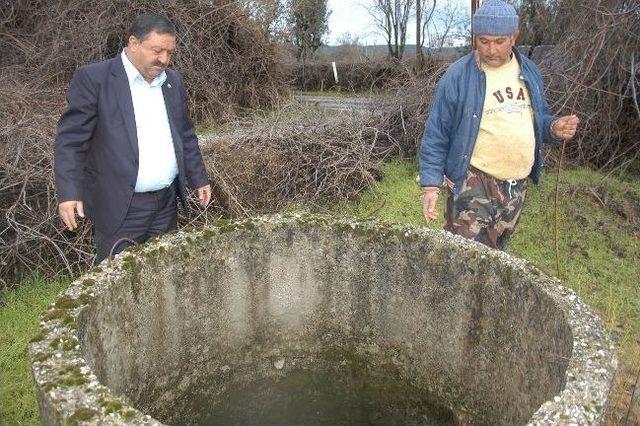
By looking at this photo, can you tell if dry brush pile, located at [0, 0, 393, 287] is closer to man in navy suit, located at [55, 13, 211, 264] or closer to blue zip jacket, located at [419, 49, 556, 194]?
man in navy suit, located at [55, 13, 211, 264]

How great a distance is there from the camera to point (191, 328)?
9.06 ft

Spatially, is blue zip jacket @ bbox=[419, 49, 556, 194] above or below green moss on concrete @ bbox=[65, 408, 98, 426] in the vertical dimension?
above

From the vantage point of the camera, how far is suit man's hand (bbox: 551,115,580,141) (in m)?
2.78

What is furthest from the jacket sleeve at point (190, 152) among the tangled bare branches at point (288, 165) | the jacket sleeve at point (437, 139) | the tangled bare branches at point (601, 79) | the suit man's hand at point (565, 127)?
the tangled bare branches at point (601, 79)

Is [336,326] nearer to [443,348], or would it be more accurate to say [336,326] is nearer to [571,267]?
[443,348]

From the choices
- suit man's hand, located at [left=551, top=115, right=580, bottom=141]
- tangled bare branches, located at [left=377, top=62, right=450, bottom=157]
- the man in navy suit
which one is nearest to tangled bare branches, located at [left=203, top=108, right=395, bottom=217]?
tangled bare branches, located at [left=377, top=62, right=450, bottom=157]

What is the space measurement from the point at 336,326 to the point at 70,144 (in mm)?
1573

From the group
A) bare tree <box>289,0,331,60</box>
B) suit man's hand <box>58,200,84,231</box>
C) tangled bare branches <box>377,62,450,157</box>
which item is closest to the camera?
suit man's hand <box>58,200,84,231</box>

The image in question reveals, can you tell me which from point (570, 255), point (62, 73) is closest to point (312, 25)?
point (62, 73)

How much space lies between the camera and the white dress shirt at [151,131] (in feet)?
8.88

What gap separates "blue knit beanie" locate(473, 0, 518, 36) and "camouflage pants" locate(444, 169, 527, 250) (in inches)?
28.5

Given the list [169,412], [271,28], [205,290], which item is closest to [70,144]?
[205,290]

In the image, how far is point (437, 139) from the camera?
2965 millimetres

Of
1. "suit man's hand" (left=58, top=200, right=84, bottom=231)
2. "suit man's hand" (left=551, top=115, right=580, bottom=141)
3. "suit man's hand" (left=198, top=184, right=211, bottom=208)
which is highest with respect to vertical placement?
"suit man's hand" (left=551, top=115, right=580, bottom=141)
